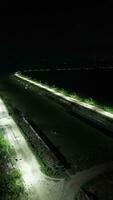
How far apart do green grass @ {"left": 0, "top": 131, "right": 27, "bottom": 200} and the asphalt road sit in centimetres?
569

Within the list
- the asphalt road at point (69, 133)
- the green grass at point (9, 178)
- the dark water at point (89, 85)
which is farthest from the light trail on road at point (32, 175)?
the dark water at point (89, 85)

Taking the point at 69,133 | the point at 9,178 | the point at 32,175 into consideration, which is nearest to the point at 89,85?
the point at 69,133

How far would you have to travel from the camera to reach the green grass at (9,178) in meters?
25.2

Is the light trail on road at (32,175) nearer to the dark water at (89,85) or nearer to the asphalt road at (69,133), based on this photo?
the asphalt road at (69,133)

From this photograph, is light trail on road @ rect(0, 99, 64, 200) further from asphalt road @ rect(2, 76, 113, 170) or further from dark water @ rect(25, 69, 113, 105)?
dark water @ rect(25, 69, 113, 105)

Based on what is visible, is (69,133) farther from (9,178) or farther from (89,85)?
(89,85)

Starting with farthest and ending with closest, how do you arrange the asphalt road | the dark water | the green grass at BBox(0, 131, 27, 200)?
the dark water, the asphalt road, the green grass at BBox(0, 131, 27, 200)

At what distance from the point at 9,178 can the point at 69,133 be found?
14333 mm

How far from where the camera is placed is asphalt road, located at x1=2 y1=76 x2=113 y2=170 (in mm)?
32375

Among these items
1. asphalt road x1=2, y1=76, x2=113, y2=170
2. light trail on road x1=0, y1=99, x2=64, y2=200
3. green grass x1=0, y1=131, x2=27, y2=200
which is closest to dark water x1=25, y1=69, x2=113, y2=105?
asphalt road x1=2, y1=76, x2=113, y2=170

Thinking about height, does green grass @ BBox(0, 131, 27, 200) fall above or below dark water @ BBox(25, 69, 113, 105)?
above

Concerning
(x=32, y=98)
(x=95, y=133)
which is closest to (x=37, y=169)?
(x=95, y=133)

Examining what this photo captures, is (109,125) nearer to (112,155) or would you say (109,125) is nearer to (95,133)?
(95,133)

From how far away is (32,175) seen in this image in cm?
2894
